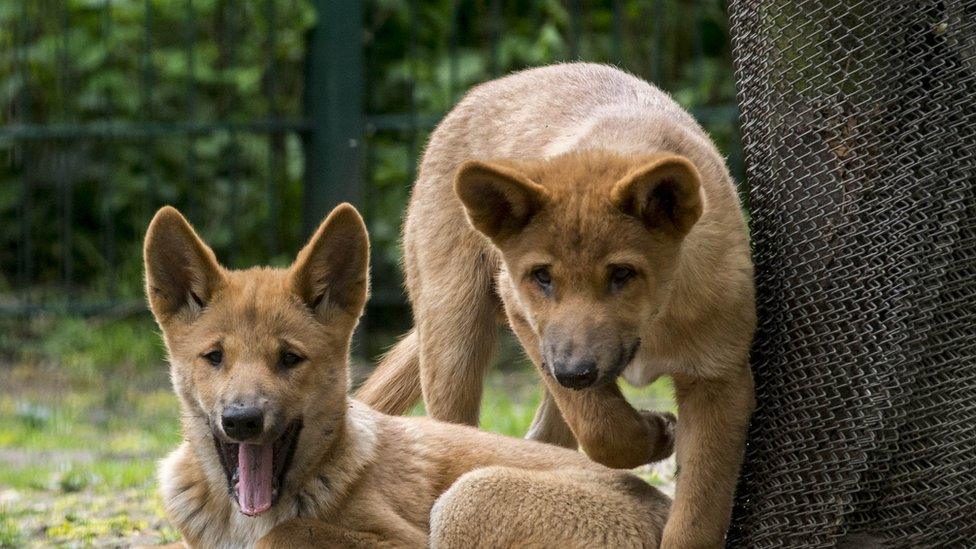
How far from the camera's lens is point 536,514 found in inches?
209

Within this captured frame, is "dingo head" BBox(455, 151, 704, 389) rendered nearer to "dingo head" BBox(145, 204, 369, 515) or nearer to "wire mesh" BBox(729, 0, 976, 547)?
"wire mesh" BBox(729, 0, 976, 547)

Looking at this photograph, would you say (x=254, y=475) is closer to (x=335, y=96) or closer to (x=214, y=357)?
(x=214, y=357)

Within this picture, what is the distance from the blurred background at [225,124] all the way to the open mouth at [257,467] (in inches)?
228

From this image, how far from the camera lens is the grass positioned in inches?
281

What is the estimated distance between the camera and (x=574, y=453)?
19.8ft

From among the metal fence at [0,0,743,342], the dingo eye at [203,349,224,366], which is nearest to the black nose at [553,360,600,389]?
the dingo eye at [203,349,224,366]

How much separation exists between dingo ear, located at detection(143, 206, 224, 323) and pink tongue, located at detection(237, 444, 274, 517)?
604 millimetres

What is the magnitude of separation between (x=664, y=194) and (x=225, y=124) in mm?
7310

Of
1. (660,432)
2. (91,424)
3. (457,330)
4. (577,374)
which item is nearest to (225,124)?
(91,424)

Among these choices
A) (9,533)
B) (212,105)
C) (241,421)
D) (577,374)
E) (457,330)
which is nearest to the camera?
(577,374)

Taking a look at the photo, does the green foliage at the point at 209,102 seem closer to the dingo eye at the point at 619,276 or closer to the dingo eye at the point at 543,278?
the dingo eye at the point at 543,278

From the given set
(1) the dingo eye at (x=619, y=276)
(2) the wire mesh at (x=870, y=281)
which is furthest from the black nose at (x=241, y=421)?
(2) the wire mesh at (x=870, y=281)

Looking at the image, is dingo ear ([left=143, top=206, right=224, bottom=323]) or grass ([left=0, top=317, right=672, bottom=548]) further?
grass ([left=0, top=317, right=672, bottom=548])

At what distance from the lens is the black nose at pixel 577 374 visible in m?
4.88
